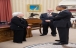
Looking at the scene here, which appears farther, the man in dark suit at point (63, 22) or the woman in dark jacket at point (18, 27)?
the woman in dark jacket at point (18, 27)

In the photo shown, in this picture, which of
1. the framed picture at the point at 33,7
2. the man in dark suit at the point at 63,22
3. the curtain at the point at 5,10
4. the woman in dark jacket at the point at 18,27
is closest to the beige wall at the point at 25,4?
the framed picture at the point at 33,7

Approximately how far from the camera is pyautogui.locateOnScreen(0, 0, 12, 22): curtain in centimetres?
777

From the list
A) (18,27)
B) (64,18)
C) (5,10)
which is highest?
(5,10)

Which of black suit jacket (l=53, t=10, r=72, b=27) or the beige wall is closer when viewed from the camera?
black suit jacket (l=53, t=10, r=72, b=27)

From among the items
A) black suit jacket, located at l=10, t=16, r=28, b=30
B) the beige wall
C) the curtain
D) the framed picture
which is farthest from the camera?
the framed picture

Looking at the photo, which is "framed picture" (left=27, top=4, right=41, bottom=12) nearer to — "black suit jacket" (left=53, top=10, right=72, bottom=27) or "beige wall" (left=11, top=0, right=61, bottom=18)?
"beige wall" (left=11, top=0, right=61, bottom=18)

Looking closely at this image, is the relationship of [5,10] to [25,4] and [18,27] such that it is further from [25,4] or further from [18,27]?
[18,27]

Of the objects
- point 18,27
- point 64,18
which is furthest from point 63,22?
point 18,27

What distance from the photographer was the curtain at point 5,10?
777 centimetres

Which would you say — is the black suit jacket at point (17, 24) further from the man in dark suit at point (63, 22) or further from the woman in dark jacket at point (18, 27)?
the man in dark suit at point (63, 22)

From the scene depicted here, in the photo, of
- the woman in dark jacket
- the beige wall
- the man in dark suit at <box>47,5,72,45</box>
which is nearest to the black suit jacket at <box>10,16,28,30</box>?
the woman in dark jacket

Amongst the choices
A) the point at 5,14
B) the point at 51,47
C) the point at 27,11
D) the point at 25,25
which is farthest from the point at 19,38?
the point at 27,11

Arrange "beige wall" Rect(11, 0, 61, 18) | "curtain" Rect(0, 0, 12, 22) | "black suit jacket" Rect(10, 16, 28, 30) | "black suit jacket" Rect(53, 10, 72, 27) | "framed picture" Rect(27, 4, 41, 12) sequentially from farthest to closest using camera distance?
"framed picture" Rect(27, 4, 41, 12), "beige wall" Rect(11, 0, 61, 18), "curtain" Rect(0, 0, 12, 22), "black suit jacket" Rect(10, 16, 28, 30), "black suit jacket" Rect(53, 10, 72, 27)

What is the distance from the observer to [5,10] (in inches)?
311
